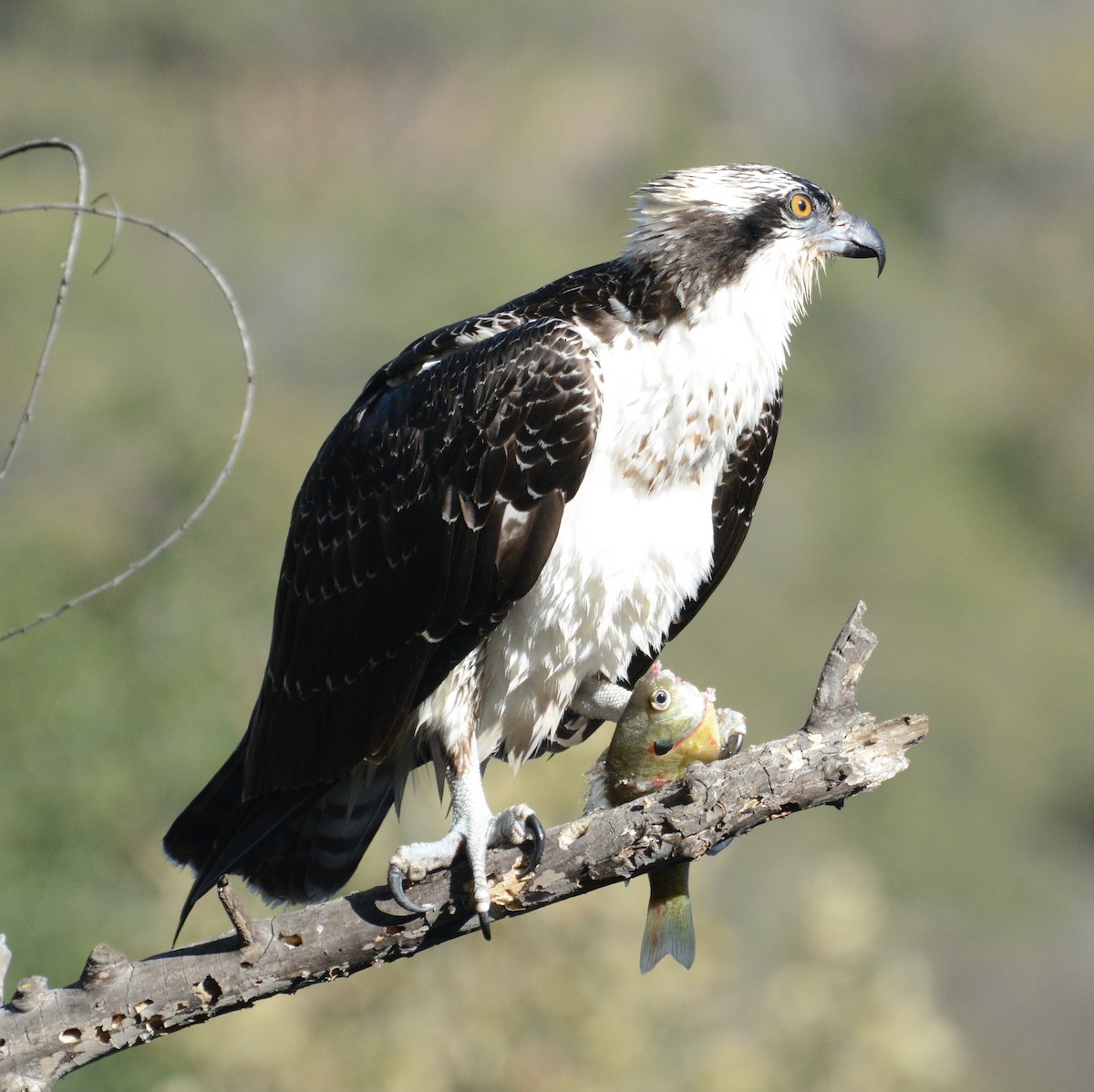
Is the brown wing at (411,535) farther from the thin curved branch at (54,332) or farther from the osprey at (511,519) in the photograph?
the thin curved branch at (54,332)

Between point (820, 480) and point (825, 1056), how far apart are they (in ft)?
126

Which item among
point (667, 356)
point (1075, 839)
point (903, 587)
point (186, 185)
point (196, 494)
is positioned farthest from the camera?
point (186, 185)

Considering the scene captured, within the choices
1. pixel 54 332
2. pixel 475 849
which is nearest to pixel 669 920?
pixel 475 849

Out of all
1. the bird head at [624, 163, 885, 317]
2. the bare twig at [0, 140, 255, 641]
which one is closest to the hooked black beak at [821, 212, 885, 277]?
the bird head at [624, 163, 885, 317]

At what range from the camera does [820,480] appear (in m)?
47.2

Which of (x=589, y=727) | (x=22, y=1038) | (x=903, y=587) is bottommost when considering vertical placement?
(x=22, y=1038)

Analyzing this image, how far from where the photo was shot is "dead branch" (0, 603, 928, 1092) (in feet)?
12.1

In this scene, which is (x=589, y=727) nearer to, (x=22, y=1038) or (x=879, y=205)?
(x=22, y=1038)

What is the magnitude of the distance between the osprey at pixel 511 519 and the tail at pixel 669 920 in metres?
0.45

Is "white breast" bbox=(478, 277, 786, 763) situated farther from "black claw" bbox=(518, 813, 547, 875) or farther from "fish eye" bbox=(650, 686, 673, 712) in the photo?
"black claw" bbox=(518, 813, 547, 875)

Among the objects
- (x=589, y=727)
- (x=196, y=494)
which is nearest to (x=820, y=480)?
(x=196, y=494)

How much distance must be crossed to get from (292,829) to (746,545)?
31268 millimetres

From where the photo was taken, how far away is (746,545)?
35.7 metres

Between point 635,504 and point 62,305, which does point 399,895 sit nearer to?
point 635,504
